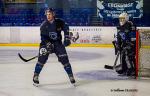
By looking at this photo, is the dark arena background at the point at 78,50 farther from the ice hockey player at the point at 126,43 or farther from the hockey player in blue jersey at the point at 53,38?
the hockey player in blue jersey at the point at 53,38

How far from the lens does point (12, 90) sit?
5.54 m

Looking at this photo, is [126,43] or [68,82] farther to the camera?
A: [126,43]

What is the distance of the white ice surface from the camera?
17.8ft

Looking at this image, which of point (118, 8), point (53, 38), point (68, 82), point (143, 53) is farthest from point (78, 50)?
point (53, 38)

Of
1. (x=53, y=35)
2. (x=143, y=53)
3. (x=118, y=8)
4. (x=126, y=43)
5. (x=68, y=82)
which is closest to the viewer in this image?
(x=53, y=35)

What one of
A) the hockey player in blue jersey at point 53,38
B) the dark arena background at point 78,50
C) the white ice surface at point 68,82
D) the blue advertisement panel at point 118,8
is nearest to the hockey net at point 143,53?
the dark arena background at point 78,50

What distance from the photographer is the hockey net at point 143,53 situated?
6.62m

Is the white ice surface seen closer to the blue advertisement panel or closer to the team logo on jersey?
the team logo on jersey

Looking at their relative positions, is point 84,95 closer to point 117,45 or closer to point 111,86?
point 111,86

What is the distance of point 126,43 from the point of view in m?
6.50

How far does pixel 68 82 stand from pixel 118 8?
5874 mm

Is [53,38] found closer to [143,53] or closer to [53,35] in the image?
[53,35]

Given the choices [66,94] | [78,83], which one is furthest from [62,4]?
[66,94]

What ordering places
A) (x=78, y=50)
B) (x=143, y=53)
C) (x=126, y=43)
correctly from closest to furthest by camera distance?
(x=126, y=43) < (x=143, y=53) < (x=78, y=50)
